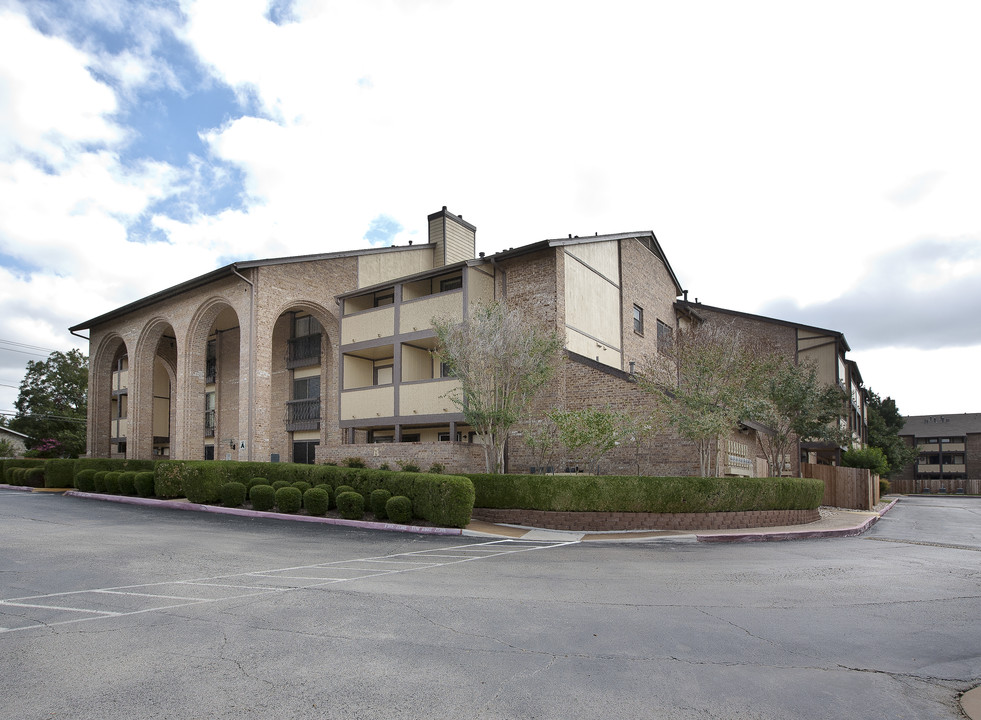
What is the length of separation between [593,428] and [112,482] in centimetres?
1717

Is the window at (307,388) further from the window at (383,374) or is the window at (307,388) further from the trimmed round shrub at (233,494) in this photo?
the trimmed round shrub at (233,494)

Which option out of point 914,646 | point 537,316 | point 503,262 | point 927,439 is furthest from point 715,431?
point 927,439

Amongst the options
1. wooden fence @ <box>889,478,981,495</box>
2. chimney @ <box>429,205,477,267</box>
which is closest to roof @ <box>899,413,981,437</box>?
wooden fence @ <box>889,478,981,495</box>

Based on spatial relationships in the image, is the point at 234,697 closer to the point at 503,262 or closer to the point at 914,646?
the point at 914,646

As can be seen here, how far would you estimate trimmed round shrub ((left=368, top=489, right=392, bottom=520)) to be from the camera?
16562 millimetres

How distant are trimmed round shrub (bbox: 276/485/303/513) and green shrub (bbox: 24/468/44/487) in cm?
1694

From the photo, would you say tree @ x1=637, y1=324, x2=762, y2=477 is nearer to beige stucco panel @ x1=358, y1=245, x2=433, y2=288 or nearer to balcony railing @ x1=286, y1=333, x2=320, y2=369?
beige stucco panel @ x1=358, y1=245, x2=433, y2=288

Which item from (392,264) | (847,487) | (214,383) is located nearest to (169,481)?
(392,264)

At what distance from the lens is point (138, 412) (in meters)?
32.1

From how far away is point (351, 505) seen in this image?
661 inches

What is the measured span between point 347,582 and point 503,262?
629 inches

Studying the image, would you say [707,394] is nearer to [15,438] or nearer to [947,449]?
[15,438]

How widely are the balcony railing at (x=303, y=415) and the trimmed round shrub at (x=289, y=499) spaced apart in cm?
1075

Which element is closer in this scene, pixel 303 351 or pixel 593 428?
pixel 593 428
